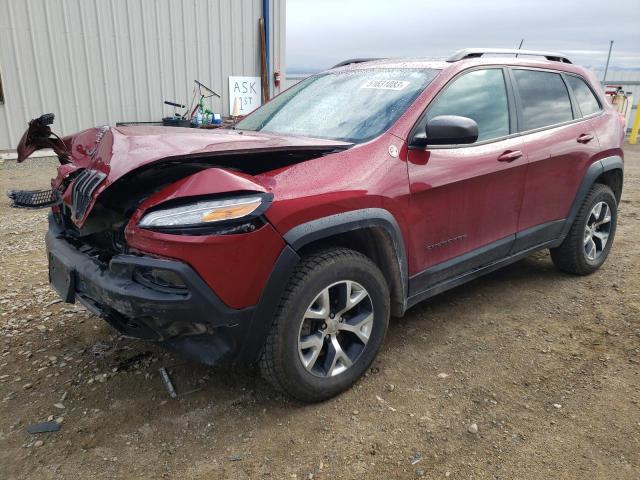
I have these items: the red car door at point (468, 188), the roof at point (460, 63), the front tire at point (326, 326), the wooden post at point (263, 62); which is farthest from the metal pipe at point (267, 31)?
the front tire at point (326, 326)

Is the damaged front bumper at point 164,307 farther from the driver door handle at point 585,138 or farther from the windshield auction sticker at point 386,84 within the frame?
the driver door handle at point 585,138

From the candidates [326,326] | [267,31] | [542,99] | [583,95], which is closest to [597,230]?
[583,95]

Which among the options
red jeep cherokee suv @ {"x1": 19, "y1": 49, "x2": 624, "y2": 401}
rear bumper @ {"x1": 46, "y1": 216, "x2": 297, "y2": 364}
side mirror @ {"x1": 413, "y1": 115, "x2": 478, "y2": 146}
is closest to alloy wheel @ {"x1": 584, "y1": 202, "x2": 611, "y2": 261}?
red jeep cherokee suv @ {"x1": 19, "y1": 49, "x2": 624, "y2": 401}

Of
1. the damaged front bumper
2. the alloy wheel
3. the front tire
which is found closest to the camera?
the damaged front bumper

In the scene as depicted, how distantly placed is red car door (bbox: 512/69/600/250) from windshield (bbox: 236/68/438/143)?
945mm

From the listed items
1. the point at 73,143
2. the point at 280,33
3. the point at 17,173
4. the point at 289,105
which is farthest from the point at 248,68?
the point at 73,143

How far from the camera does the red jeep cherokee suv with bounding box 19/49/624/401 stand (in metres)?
2.11

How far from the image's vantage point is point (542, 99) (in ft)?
12.1

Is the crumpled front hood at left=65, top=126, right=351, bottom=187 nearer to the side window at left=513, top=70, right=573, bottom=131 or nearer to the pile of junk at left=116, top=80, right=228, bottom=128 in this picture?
the side window at left=513, top=70, right=573, bottom=131

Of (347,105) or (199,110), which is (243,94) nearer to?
(199,110)

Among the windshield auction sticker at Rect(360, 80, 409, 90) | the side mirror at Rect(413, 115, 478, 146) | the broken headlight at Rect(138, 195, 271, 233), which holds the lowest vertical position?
the broken headlight at Rect(138, 195, 271, 233)

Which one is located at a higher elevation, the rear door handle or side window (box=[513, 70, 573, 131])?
side window (box=[513, 70, 573, 131])

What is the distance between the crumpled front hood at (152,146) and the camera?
7.12 ft

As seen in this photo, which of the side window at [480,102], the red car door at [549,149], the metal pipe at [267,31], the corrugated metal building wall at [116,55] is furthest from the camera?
the metal pipe at [267,31]
